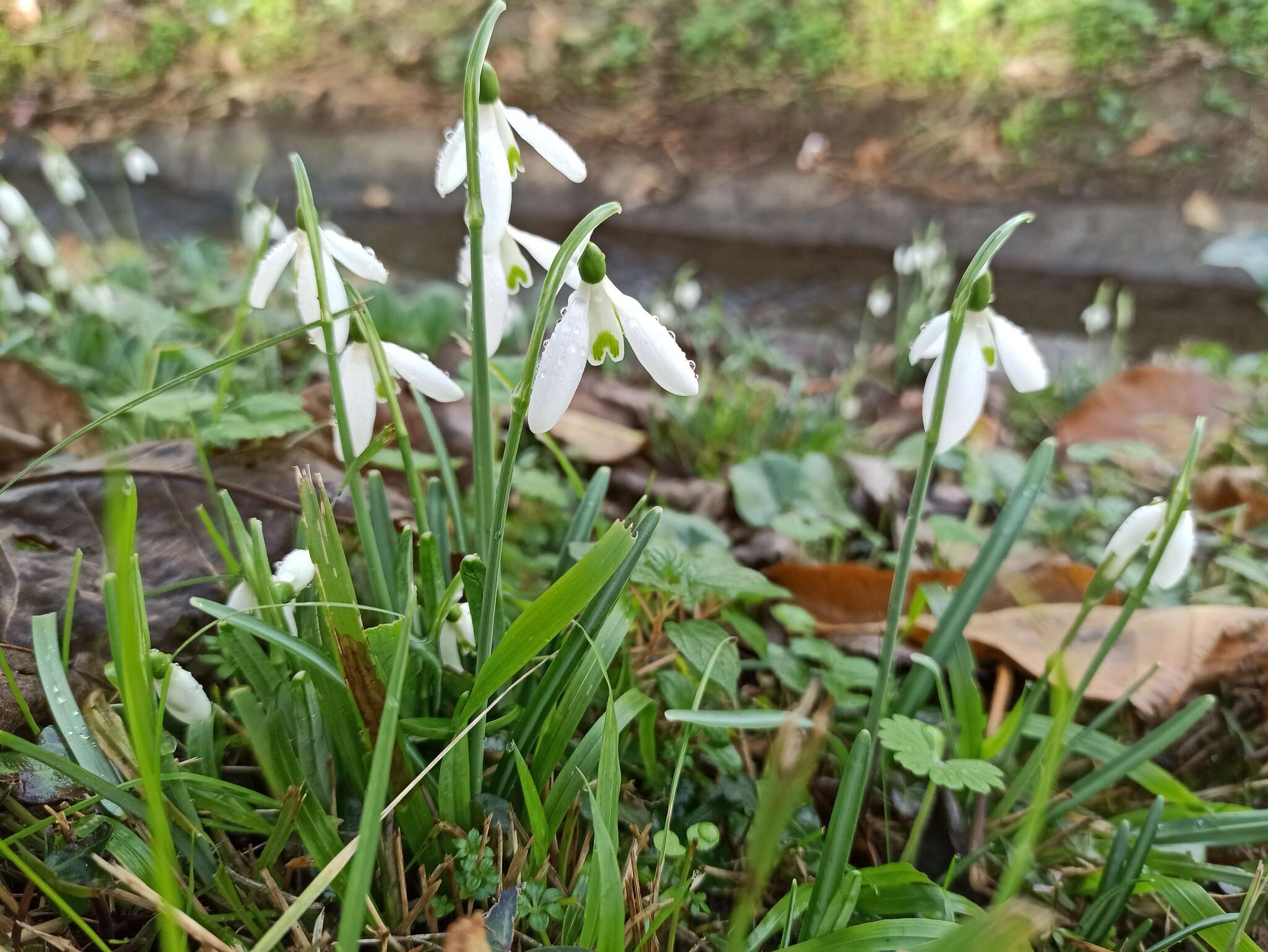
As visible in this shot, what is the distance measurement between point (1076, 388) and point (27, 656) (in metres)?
2.62

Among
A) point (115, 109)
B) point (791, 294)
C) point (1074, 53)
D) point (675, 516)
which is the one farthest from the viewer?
point (115, 109)

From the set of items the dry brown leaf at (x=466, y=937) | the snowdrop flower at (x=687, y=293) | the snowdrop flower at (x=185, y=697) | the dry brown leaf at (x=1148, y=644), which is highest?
the snowdrop flower at (x=185, y=697)

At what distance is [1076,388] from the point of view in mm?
2447

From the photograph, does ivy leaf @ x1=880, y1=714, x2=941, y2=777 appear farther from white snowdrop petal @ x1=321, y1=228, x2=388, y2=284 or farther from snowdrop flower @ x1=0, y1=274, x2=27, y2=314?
snowdrop flower @ x1=0, y1=274, x2=27, y2=314

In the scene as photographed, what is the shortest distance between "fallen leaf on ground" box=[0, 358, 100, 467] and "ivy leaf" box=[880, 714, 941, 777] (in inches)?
48.6

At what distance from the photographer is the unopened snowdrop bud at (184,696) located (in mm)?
648

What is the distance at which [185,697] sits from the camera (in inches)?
26.1

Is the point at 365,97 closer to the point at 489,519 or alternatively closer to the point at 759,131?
the point at 759,131

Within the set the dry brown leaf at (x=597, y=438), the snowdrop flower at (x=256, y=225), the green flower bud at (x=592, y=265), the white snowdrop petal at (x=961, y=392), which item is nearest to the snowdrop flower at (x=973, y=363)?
the white snowdrop petal at (x=961, y=392)

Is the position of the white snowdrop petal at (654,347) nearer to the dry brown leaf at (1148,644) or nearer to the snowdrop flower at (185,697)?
the snowdrop flower at (185,697)

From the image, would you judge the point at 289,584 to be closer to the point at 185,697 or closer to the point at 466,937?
the point at 185,697

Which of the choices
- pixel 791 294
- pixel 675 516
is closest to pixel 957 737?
pixel 675 516

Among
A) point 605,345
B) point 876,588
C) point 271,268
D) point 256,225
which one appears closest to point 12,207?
point 256,225

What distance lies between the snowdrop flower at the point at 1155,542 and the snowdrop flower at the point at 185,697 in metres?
0.87
